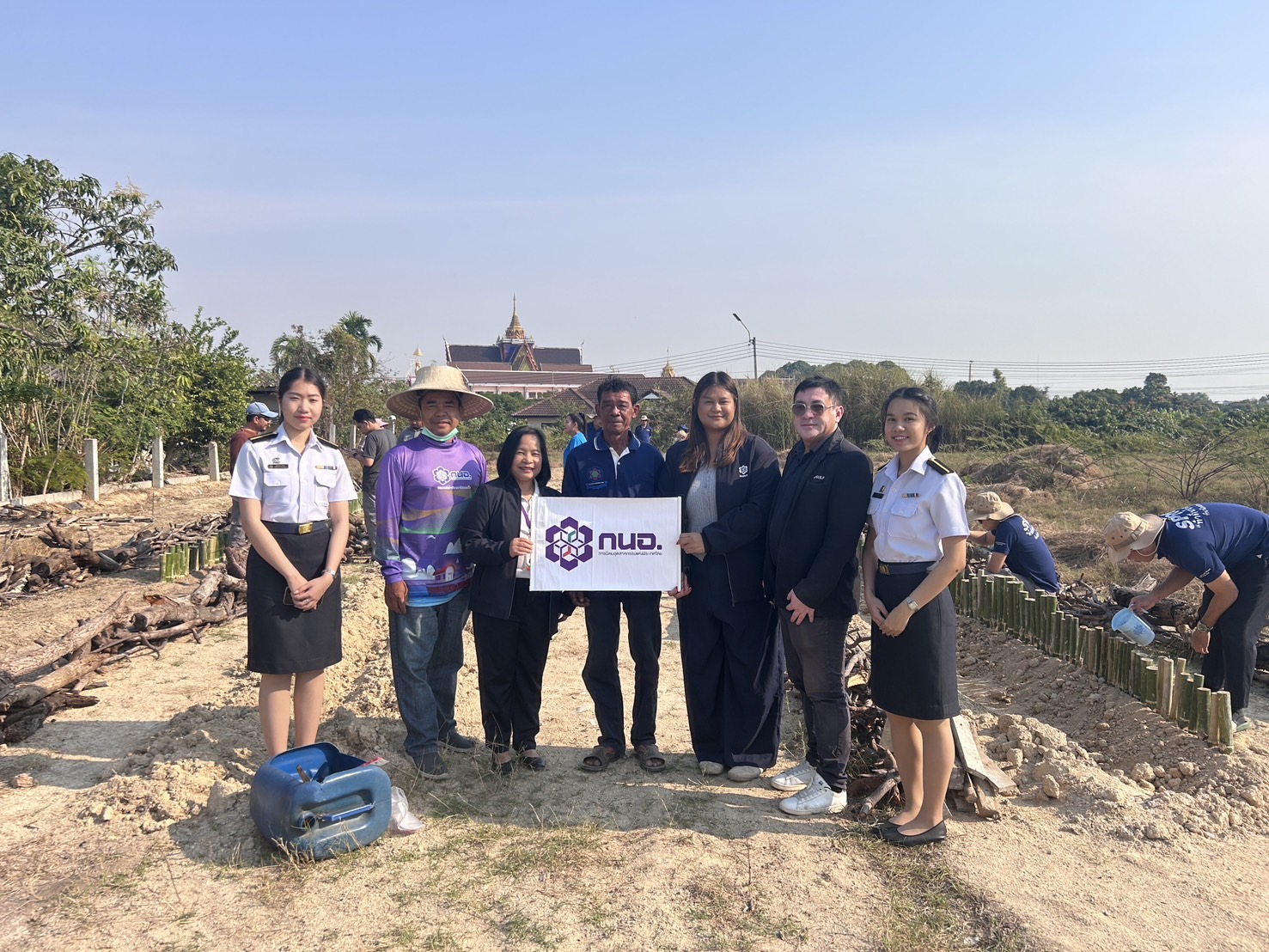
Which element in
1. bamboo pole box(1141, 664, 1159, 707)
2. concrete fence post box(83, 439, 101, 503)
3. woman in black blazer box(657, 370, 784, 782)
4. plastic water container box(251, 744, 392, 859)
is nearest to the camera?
plastic water container box(251, 744, 392, 859)

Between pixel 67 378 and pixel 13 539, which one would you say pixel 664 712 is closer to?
pixel 13 539

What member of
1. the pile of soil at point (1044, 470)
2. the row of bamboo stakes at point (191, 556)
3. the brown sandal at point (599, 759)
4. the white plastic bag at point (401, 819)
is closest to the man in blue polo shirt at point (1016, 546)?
the brown sandal at point (599, 759)

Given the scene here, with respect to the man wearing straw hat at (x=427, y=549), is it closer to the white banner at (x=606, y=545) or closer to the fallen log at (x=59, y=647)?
the white banner at (x=606, y=545)

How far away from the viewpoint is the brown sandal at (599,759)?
4293mm

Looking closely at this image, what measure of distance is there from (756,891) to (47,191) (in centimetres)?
1690

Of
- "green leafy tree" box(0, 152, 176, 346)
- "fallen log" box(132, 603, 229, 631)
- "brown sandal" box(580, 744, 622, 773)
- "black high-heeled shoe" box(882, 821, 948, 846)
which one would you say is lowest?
"black high-heeled shoe" box(882, 821, 948, 846)

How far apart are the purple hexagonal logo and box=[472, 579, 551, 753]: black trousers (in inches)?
8.7

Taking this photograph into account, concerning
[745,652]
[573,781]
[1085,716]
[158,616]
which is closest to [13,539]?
[158,616]

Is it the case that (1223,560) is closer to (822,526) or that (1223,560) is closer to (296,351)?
(822,526)

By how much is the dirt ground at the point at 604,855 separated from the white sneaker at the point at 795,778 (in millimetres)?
120

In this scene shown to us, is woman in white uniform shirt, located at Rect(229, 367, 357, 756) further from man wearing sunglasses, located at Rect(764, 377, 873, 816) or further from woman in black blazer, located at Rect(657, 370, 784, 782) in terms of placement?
man wearing sunglasses, located at Rect(764, 377, 873, 816)

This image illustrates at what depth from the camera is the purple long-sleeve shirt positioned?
400 cm

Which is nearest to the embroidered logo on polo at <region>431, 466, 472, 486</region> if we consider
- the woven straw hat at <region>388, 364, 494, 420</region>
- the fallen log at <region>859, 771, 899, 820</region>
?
the woven straw hat at <region>388, 364, 494, 420</region>

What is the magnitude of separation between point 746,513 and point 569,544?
86 cm
